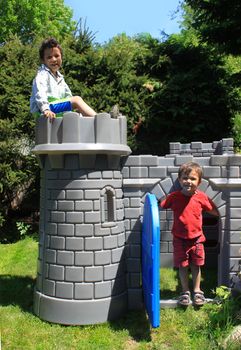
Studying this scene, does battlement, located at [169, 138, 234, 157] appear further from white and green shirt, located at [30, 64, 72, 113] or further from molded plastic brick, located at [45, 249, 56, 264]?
molded plastic brick, located at [45, 249, 56, 264]

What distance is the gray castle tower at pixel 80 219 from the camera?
4.45 m

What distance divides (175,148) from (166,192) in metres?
3.96

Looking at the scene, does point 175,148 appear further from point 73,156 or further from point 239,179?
point 73,156

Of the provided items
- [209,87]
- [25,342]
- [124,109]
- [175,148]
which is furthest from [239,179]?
[209,87]

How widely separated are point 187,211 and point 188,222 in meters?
0.13

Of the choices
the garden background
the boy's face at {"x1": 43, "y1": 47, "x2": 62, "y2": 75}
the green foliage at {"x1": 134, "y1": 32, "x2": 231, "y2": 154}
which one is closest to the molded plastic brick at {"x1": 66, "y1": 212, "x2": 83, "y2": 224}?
the boy's face at {"x1": 43, "y1": 47, "x2": 62, "y2": 75}

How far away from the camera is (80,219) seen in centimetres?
448

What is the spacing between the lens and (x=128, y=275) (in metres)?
4.94

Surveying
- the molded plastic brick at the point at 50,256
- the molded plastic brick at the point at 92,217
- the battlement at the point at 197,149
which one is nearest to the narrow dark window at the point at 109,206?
the molded plastic brick at the point at 92,217

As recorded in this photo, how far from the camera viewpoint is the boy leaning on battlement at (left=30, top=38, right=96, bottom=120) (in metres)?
4.60

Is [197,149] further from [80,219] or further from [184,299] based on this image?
[80,219]

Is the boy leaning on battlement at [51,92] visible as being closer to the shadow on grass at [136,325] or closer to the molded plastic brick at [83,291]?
the molded plastic brick at [83,291]

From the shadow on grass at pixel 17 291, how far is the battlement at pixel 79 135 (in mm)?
2077

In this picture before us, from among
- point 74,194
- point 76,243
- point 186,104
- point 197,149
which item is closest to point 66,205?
point 74,194
